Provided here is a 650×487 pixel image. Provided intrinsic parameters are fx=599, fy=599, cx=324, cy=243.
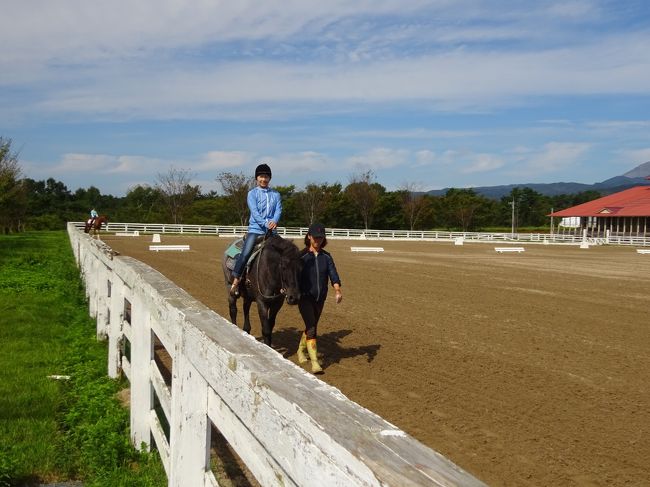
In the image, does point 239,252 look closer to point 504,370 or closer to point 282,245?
point 282,245

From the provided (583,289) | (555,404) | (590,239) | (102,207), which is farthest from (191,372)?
(102,207)

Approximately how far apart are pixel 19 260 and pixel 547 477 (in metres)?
19.0

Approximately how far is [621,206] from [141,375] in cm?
6372

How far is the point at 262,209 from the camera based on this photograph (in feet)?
26.0

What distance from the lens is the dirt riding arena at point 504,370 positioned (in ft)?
15.5

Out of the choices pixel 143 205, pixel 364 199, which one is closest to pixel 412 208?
pixel 364 199

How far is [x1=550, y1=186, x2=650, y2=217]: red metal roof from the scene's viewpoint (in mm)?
56531

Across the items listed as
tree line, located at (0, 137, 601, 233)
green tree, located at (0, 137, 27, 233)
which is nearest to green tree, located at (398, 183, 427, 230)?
tree line, located at (0, 137, 601, 233)

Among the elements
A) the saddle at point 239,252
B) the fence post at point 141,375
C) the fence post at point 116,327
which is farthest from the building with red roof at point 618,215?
the fence post at point 141,375

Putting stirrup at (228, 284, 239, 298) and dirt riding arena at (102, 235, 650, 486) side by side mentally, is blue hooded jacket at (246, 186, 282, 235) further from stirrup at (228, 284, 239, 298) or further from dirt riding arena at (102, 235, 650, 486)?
dirt riding arena at (102, 235, 650, 486)

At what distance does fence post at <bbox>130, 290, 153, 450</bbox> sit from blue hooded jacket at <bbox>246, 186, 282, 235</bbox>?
340 centimetres

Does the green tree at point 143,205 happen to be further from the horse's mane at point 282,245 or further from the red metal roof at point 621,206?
the horse's mane at point 282,245

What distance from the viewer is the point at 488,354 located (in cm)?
820

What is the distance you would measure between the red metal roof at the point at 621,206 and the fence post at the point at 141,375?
5803 centimetres
